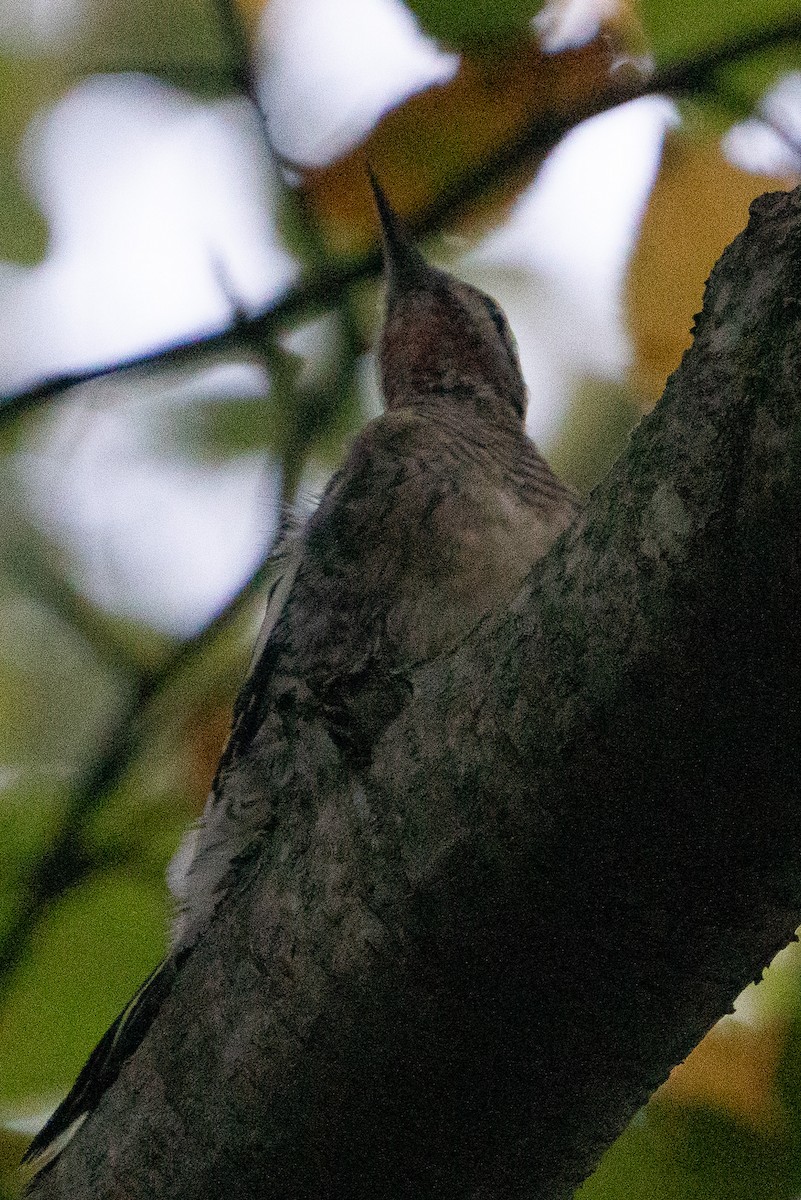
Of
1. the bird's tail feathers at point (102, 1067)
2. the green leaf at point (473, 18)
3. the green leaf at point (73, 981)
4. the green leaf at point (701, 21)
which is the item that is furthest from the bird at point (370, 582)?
the green leaf at point (701, 21)

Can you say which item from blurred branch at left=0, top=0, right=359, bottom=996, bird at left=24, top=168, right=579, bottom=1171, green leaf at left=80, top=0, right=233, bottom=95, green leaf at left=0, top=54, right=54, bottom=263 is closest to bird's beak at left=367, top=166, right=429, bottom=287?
bird at left=24, top=168, right=579, bottom=1171

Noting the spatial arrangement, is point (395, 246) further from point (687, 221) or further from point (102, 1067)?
point (102, 1067)

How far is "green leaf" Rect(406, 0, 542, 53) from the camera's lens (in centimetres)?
216

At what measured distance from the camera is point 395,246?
2719 millimetres

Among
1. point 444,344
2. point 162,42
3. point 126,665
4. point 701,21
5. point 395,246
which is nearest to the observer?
point 701,21

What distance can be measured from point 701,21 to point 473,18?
13.6 inches

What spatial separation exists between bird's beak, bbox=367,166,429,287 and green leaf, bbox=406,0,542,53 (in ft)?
1.10

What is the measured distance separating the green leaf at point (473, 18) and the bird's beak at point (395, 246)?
34 cm

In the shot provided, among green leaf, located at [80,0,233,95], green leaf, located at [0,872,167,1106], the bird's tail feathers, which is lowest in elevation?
the bird's tail feathers

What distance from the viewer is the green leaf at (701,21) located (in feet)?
6.88

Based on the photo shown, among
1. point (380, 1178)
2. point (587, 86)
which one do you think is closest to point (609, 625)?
point (380, 1178)

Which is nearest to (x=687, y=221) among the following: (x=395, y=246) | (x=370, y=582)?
(x=395, y=246)

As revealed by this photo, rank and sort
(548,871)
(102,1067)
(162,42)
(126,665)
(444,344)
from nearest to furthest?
(548,871) → (102,1067) → (162,42) → (126,665) → (444,344)

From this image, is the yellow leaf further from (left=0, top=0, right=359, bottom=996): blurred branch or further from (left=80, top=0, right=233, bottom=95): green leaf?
(left=80, top=0, right=233, bottom=95): green leaf
